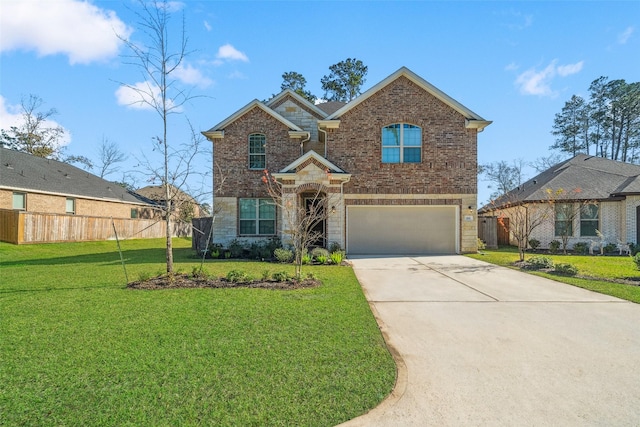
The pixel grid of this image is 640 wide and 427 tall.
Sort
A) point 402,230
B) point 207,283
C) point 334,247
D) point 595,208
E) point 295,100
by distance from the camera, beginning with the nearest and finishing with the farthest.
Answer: point 207,283 < point 334,247 < point 402,230 < point 595,208 < point 295,100

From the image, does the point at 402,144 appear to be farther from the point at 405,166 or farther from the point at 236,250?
the point at 236,250

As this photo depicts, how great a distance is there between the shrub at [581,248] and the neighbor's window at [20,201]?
30.2 meters

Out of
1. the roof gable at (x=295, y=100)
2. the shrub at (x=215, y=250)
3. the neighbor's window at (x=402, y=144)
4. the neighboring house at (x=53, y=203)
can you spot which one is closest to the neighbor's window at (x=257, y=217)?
the shrub at (x=215, y=250)

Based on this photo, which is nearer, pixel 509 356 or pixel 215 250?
pixel 509 356

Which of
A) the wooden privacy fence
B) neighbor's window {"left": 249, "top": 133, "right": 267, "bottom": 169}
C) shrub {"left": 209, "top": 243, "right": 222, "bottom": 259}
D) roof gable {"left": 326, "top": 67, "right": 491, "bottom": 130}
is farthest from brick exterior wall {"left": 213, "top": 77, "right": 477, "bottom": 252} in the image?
the wooden privacy fence

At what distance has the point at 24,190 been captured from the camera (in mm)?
19438

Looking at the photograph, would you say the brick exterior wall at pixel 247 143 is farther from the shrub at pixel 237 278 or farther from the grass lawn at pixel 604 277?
the grass lawn at pixel 604 277

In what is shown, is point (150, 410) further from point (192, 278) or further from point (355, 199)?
point (355, 199)

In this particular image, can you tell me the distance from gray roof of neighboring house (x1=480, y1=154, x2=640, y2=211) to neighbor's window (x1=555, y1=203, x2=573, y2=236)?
69 centimetres

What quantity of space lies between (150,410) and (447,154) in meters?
15.0

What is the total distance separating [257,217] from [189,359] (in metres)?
12.6

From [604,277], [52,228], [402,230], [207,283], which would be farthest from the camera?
[52,228]

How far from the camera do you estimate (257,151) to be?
53.6ft

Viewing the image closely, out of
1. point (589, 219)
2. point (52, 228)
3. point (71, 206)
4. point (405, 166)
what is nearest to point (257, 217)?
point (405, 166)
